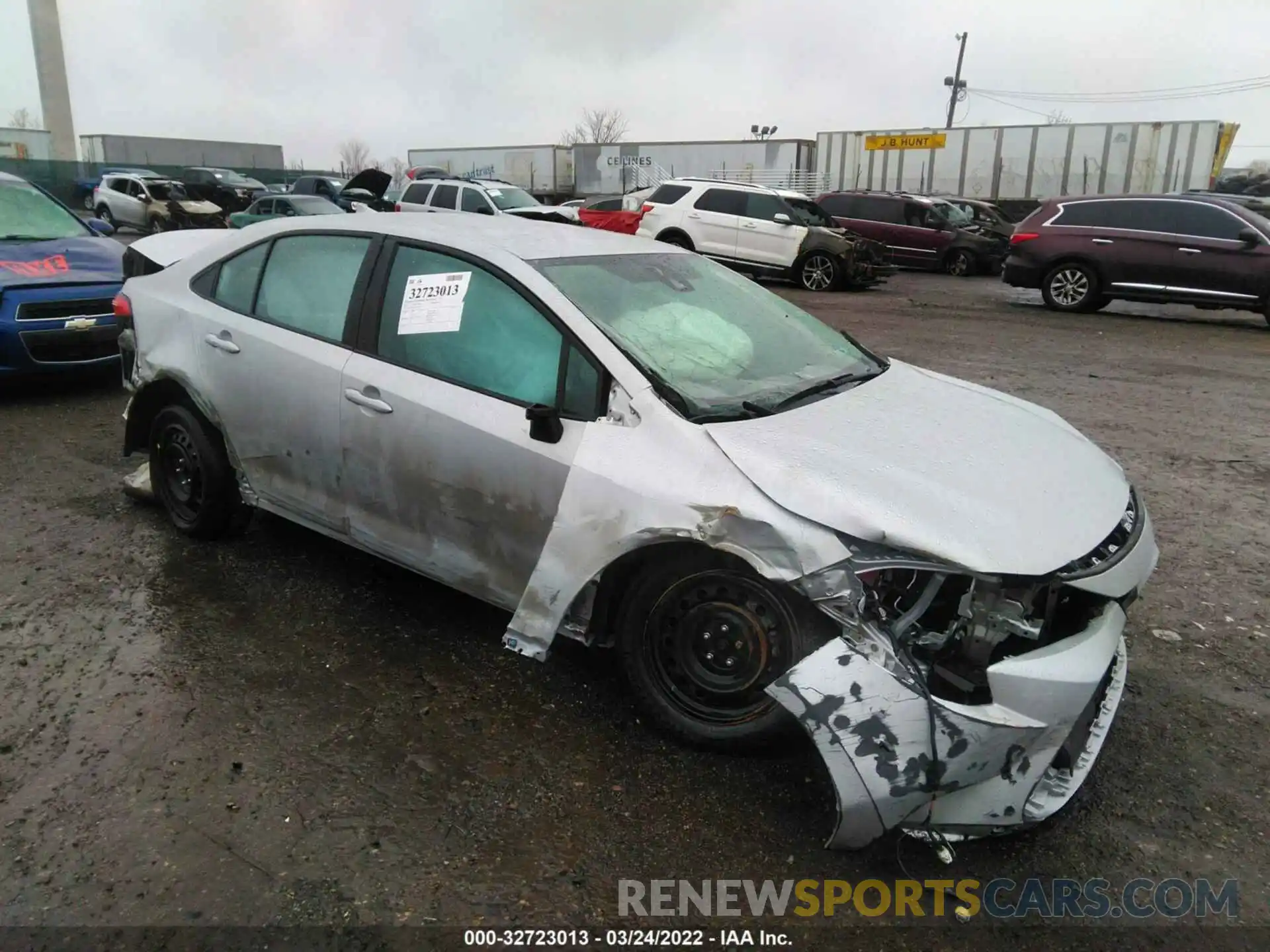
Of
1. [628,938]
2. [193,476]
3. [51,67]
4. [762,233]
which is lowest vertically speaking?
[628,938]

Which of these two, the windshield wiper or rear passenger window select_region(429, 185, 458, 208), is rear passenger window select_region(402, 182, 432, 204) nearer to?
rear passenger window select_region(429, 185, 458, 208)

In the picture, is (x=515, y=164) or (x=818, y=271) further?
(x=515, y=164)

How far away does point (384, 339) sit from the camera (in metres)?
3.51

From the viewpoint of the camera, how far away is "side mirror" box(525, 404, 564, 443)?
2920mm

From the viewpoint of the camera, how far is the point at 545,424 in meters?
2.94

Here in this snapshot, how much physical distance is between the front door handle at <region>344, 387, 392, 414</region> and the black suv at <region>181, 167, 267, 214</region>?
22.5 metres

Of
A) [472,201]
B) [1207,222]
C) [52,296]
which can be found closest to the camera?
[52,296]

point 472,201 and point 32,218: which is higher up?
point 472,201

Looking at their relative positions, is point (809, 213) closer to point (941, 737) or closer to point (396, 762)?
point (396, 762)

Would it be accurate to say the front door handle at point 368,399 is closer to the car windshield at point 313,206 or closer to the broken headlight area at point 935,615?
the broken headlight area at point 935,615

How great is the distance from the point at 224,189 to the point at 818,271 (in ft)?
64.8

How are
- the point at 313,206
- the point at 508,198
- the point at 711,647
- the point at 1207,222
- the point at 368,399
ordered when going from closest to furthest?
the point at 711,647 → the point at 368,399 → the point at 1207,222 → the point at 508,198 → the point at 313,206

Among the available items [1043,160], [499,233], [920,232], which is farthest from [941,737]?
[1043,160]

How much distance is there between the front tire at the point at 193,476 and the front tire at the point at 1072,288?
42.1ft
